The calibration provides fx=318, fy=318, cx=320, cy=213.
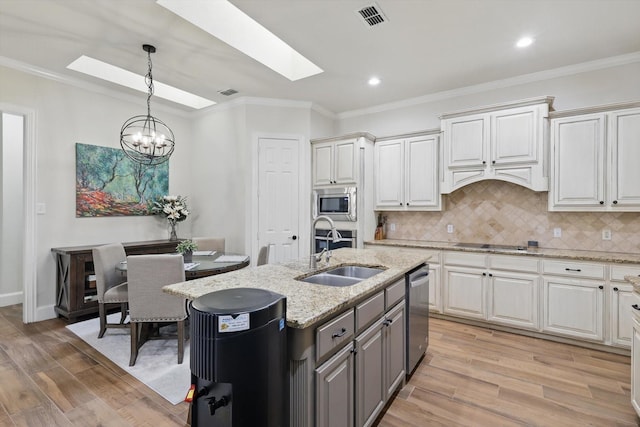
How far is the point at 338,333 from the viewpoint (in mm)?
1560

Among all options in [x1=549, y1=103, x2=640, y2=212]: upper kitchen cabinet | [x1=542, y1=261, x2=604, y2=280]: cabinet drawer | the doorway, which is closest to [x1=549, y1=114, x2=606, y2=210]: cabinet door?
[x1=549, y1=103, x2=640, y2=212]: upper kitchen cabinet

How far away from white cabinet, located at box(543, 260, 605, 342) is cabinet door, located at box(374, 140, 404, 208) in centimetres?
188

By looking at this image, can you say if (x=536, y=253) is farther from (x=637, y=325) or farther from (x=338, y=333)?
(x=338, y=333)

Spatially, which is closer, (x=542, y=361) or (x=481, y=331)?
(x=542, y=361)

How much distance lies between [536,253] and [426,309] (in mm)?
1436

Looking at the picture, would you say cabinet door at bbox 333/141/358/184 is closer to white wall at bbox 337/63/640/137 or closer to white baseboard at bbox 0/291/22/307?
white wall at bbox 337/63/640/137

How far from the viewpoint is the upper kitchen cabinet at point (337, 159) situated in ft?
14.4

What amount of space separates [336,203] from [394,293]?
245cm

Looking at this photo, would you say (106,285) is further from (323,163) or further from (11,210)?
(323,163)

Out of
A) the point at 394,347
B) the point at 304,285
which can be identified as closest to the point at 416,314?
the point at 394,347

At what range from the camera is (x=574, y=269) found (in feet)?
10.2

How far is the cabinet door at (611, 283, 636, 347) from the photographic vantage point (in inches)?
114

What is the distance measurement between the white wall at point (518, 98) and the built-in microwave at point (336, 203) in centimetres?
115

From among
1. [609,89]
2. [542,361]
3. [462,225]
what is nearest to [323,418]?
[542,361]
